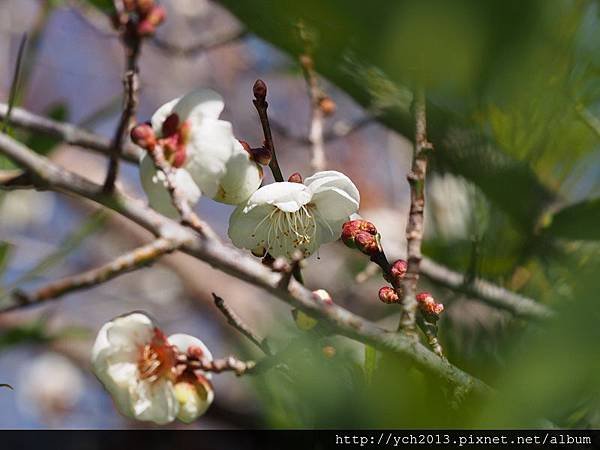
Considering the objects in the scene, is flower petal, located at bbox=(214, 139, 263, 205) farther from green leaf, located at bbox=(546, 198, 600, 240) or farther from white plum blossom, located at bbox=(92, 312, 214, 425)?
green leaf, located at bbox=(546, 198, 600, 240)

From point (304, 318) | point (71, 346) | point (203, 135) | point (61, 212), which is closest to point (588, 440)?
point (304, 318)

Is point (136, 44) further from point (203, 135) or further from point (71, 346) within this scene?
point (71, 346)

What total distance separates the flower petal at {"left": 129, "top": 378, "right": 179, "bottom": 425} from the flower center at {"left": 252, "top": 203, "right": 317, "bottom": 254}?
0.18 meters

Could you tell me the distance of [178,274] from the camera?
3.08 metres

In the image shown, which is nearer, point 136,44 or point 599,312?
point 599,312

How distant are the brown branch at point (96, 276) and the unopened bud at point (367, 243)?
240mm

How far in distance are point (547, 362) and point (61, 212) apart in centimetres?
361

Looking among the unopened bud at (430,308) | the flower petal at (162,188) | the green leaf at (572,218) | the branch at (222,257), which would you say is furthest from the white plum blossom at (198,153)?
the green leaf at (572,218)

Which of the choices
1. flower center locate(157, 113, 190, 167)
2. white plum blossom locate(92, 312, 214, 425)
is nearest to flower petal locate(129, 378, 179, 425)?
white plum blossom locate(92, 312, 214, 425)

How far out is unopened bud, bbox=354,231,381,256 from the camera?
2.46 feet

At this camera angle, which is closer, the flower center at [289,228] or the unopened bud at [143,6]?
the unopened bud at [143,6]

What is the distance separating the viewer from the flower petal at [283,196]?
751 mm

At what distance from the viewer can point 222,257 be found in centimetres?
57

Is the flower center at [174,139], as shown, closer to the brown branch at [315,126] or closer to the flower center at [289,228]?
the flower center at [289,228]
